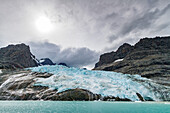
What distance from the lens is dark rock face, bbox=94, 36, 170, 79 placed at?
99188 mm

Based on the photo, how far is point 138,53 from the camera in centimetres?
15438

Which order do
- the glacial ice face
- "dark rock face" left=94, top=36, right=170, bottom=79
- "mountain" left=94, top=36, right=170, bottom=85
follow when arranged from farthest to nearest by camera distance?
"dark rock face" left=94, top=36, right=170, bottom=79, "mountain" left=94, top=36, right=170, bottom=85, the glacial ice face

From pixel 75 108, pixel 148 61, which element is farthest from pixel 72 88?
pixel 148 61

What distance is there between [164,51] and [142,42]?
35829 mm

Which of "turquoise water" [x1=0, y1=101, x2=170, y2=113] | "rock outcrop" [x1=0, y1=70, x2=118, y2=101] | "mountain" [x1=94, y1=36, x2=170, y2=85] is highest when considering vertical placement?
"mountain" [x1=94, y1=36, x2=170, y2=85]

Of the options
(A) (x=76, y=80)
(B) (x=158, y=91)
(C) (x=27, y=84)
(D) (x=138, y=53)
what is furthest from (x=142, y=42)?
(C) (x=27, y=84)

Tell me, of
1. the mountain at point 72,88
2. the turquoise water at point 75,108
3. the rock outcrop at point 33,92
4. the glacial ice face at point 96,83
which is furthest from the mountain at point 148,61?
the turquoise water at point 75,108

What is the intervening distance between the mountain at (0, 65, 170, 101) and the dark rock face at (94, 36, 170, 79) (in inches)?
1641

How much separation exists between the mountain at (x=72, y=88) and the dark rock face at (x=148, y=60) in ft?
137

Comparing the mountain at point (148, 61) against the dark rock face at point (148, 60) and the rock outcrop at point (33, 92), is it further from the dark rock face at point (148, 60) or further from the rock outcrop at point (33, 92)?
the rock outcrop at point (33, 92)

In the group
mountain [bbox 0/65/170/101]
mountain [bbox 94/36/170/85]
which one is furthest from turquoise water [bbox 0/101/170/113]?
mountain [bbox 94/36/170/85]

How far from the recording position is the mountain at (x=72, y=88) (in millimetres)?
44906

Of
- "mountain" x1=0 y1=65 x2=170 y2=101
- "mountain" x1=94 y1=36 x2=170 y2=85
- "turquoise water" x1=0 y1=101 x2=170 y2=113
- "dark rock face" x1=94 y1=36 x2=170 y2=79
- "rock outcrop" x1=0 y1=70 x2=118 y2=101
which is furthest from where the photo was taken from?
"dark rock face" x1=94 y1=36 x2=170 y2=79

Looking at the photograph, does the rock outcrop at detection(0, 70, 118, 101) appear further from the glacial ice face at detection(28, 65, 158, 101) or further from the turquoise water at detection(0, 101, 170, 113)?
the turquoise water at detection(0, 101, 170, 113)
